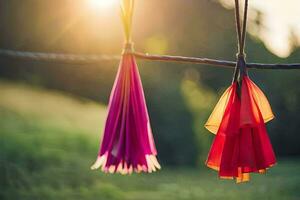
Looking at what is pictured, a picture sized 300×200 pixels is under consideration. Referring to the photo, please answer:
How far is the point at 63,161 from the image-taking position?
2.75 meters

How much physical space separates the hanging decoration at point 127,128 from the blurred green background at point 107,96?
164 centimetres

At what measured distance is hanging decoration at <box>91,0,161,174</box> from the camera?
2.82 feet

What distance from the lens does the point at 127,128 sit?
859 mm

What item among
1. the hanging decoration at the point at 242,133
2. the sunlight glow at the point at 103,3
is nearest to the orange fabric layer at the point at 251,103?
the hanging decoration at the point at 242,133

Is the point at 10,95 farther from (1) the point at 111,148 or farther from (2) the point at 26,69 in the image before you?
(1) the point at 111,148

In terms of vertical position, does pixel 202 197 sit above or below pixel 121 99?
below

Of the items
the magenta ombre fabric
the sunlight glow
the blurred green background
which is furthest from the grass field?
the magenta ombre fabric

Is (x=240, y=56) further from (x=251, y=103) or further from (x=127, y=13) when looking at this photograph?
(x=127, y=13)

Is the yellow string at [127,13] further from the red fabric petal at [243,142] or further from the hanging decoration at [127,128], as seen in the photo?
the red fabric petal at [243,142]

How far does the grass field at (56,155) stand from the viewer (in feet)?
8.46

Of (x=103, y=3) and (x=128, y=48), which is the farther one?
(x=103, y=3)

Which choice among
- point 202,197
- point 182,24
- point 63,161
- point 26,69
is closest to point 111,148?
point 63,161

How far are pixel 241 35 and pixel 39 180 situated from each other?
1919 millimetres

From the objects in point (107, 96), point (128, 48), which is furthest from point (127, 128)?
point (107, 96)
